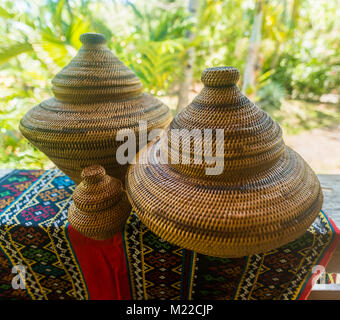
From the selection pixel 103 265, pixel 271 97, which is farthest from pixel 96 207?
pixel 271 97

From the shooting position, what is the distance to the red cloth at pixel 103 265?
0.78 meters

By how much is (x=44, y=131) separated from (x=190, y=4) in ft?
9.24

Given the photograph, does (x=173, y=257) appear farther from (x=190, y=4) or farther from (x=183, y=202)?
(x=190, y=4)

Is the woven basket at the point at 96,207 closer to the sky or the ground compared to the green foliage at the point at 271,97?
closer to the sky

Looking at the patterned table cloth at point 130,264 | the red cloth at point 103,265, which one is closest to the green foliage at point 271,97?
the patterned table cloth at point 130,264

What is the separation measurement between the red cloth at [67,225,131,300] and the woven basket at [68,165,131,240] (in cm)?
8

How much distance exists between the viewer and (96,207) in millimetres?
681

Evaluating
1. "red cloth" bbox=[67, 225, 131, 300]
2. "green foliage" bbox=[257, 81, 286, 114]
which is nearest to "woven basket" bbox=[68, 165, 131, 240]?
"red cloth" bbox=[67, 225, 131, 300]

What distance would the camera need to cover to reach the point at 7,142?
2.26 m

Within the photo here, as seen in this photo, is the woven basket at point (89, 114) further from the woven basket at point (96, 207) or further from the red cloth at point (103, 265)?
the red cloth at point (103, 265)

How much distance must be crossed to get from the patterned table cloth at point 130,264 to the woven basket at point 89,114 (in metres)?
0.24

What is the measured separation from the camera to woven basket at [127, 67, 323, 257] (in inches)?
20.1

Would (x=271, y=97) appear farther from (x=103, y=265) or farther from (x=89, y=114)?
(x=103, y=265)
